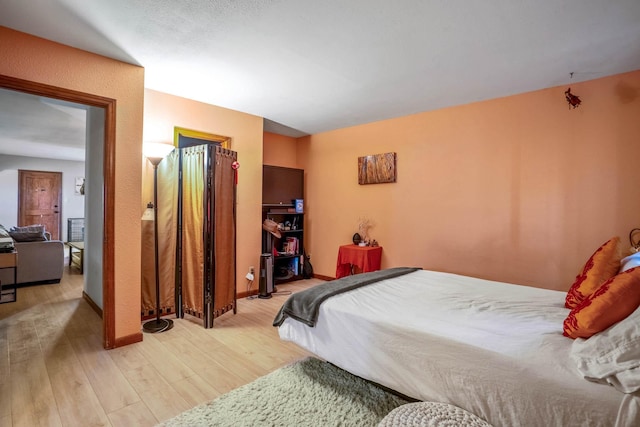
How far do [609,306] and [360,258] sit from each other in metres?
2.97

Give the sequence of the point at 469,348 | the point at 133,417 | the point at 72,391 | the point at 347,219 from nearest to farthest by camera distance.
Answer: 1. the point at 469,348
2. the point at 133,417
3. the point at 72,391
4. the point at 347,219

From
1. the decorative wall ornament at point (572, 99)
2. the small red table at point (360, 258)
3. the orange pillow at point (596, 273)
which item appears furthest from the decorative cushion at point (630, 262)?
the small red table at point (360, 258)

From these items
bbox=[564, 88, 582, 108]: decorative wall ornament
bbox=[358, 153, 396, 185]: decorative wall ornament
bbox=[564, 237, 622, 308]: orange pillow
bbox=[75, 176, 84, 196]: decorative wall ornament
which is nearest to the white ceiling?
bbox=[564, 88, 582, 108]: decorative wall ornament

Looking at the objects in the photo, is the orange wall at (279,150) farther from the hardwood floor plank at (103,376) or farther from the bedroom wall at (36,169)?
the bedroom wall at (36,169)

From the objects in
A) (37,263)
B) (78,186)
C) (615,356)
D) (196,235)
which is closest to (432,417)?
(615,356)

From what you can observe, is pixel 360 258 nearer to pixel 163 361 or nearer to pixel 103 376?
pixel 163 361

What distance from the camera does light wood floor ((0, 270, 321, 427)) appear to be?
5.77ft

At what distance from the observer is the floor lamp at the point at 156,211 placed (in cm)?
295

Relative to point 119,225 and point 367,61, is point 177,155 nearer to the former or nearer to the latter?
point 119,225

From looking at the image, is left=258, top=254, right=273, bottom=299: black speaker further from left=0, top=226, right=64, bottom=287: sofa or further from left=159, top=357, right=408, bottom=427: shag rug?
left=0, top=226, right=64, bottom=287: sofa

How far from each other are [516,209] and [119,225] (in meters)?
3.97

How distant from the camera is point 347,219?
4.75m

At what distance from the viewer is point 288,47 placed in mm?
2393

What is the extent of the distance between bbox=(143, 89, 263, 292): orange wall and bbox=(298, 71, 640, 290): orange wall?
1.47m
